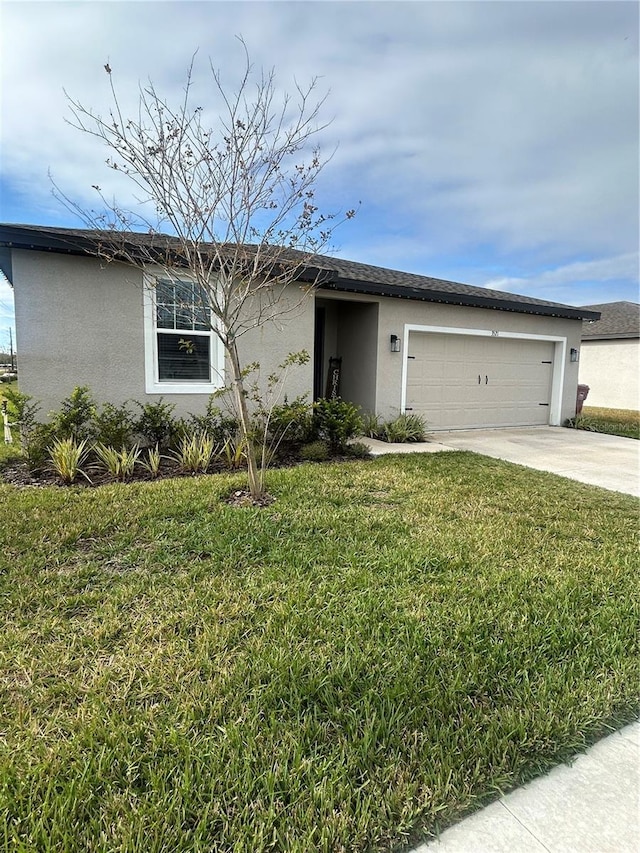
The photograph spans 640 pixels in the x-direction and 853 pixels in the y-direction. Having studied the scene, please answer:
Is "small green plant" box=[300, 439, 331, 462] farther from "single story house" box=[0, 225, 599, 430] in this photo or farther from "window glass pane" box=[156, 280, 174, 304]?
"window glass pane" box=[156, 280, 174, 304]

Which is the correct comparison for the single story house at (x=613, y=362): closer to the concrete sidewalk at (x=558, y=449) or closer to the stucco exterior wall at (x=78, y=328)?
the concrete sidewalk at (x=558, y=449)

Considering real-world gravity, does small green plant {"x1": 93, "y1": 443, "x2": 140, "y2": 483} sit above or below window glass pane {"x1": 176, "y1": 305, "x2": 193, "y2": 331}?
below

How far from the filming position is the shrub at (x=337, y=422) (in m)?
7.34

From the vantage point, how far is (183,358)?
7668 mm

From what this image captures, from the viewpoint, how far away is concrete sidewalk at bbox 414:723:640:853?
1543 millimetres

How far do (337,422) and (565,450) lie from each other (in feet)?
15.6

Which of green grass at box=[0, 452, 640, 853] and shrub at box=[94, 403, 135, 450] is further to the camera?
shrub at box=[94, 403, 135, 450]

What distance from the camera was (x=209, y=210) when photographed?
195 inches

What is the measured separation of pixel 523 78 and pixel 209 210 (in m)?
6.64

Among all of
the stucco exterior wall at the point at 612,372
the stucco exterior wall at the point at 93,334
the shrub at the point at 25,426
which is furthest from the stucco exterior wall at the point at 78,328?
the stucco exterior wall at the point at 612,372

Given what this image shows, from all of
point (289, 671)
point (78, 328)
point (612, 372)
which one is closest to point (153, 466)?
point (78, 328)

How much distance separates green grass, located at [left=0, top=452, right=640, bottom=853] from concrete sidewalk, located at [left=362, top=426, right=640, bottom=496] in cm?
300

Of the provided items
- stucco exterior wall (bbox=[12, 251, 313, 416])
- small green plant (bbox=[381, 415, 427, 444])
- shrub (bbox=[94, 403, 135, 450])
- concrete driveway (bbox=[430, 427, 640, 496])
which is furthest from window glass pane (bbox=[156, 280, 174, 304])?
concrete driveway (bbox=[430, 427, 640, 496])

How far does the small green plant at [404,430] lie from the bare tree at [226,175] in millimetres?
4179
